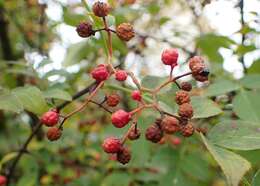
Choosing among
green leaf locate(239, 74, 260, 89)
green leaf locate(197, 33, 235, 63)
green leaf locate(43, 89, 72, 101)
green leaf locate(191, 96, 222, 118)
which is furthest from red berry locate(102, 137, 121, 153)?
green leaf locate(197, 33, 235, 63)

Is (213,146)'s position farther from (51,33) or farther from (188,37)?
(51,33)

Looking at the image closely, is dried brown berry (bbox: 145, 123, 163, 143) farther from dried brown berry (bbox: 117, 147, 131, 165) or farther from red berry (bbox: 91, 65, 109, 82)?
red berry (bbox: 91, 65, 109, 82)

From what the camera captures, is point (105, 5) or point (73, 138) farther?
point (73, 138)

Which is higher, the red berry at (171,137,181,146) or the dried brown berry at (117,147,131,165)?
the dried brown berry at (117,147,131,165)

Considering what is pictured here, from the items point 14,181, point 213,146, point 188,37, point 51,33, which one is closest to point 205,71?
point 213,146

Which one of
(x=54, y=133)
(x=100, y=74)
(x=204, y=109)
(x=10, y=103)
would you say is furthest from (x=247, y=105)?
(x=10, y=103)

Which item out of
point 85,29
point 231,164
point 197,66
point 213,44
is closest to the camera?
point 231,164

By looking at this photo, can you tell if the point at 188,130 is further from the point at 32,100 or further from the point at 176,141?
the point at 176,141
